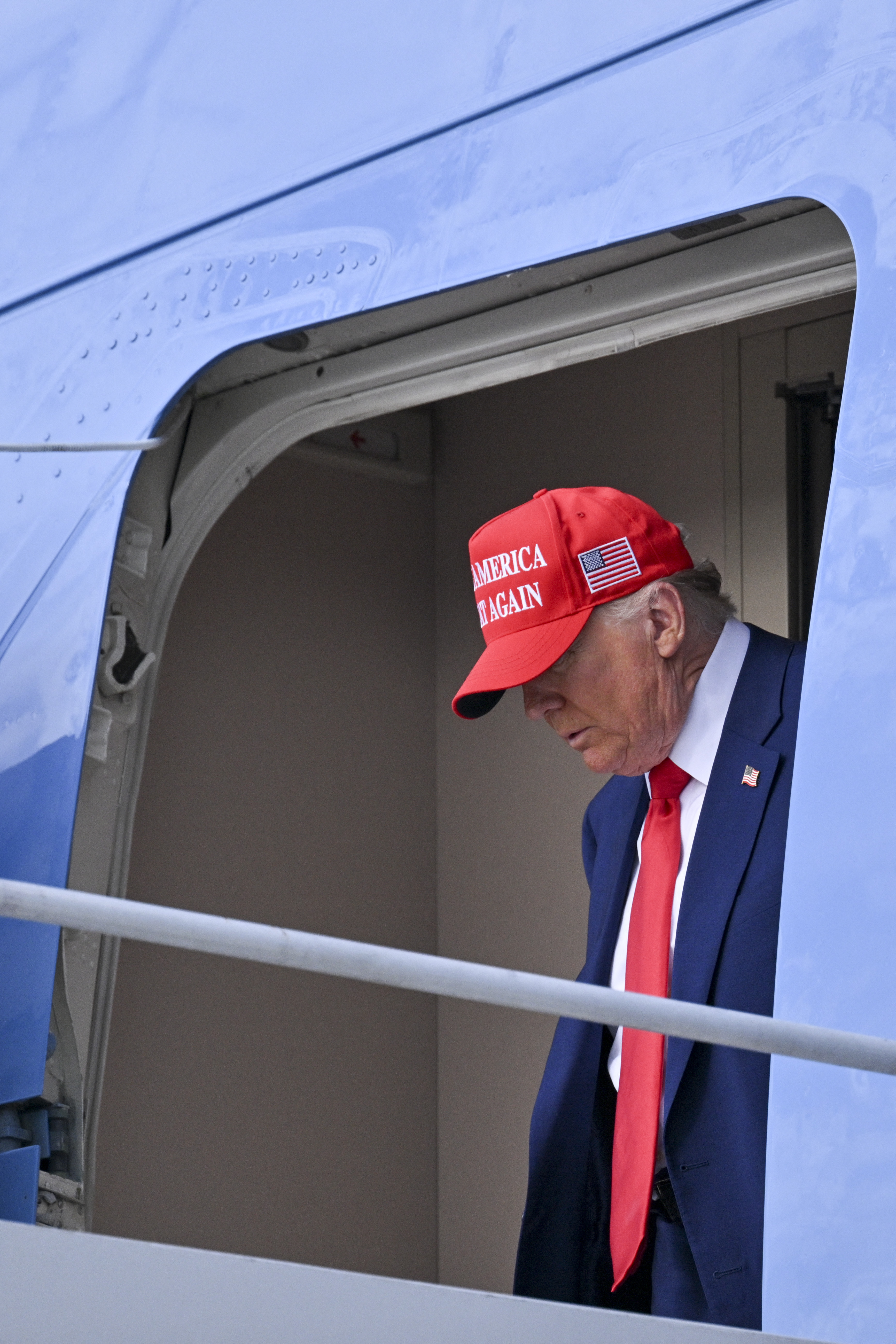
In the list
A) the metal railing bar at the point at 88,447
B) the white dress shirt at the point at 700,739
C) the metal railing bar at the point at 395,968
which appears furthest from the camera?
the metal railing bar at the point at 88,447

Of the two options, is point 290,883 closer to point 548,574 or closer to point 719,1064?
point 548,574

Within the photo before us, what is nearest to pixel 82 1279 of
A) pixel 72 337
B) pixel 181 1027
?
pixel 72 337

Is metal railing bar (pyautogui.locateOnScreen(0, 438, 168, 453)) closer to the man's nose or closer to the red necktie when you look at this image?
the man's nose

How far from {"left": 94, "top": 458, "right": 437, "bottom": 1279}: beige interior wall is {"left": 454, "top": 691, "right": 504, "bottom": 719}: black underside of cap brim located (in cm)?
217

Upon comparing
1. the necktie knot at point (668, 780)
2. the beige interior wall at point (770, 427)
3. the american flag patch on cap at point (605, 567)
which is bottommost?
the necktie knot at point (668, 780)

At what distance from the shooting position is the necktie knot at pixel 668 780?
2.15 m

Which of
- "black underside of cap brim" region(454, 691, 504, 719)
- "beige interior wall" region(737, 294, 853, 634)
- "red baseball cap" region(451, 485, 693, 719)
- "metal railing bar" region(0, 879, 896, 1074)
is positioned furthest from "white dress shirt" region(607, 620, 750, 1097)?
"beige interior wall" region(737, 294, 853, 634)

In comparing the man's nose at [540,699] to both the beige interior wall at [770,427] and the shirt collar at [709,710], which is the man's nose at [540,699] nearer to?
the shirt collar at [709,710]

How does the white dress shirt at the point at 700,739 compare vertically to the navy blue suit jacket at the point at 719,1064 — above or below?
above

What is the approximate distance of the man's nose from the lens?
2260mm

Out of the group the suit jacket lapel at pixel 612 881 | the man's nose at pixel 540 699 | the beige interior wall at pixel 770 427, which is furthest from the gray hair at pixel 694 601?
the beige interior wall at pixel 770 427

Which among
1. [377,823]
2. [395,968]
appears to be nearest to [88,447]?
[395,968]

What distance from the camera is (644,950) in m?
2.04

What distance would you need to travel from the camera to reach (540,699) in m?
2.28
